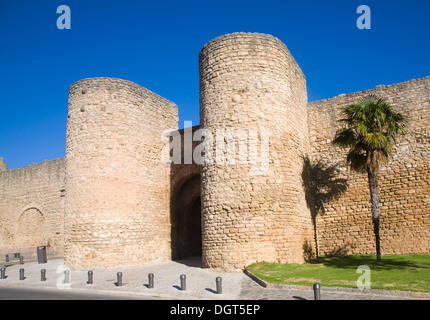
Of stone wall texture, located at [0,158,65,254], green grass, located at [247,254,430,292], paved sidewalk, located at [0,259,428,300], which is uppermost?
stone wall texture, located at [0,158,65,254]

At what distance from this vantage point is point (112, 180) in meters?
15.1

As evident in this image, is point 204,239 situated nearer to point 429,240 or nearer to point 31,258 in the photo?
point 429,240

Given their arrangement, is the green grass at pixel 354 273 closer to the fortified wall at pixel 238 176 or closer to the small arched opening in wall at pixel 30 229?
the fortified wall at pixel 238 176

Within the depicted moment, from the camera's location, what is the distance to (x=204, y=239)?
501 inches

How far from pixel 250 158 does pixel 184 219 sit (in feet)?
23.1

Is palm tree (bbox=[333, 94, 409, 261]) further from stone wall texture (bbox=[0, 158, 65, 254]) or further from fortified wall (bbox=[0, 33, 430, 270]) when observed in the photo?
stone wall texture (bbox=[0, 158, 65, 254])

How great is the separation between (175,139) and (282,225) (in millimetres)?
7577

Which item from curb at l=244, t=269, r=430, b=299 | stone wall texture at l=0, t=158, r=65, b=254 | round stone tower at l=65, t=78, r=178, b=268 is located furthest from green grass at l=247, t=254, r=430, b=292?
stone wall texture at l=0, t=158, r=65, b=254

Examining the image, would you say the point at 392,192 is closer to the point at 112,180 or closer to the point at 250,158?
the point at 250,158

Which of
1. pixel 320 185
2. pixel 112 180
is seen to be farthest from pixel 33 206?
pixel 320 185

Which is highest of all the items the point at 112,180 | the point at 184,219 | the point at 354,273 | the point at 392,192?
the point at 112,180

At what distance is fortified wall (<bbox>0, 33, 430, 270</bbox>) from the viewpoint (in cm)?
1245

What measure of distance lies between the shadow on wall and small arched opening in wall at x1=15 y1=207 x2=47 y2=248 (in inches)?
686

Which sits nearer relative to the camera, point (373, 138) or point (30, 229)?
point (373, 138)
